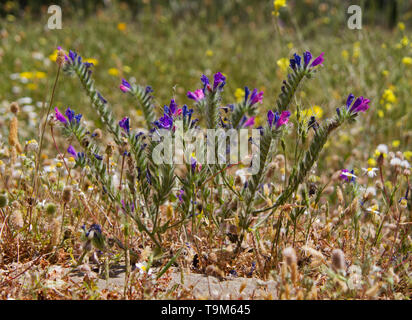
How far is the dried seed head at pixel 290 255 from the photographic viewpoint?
1.38 meters

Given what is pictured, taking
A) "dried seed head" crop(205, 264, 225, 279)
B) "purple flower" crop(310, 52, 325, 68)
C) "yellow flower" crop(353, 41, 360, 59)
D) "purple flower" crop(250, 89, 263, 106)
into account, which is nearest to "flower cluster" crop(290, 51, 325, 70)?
"purple flower" crop(310, 52, 325, 68)

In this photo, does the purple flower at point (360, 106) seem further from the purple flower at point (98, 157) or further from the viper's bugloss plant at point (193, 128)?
the purple flower at point (98, 157)

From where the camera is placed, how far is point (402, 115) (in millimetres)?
3904

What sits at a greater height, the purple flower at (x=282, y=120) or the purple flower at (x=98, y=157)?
the purple flower at (x=282, y=120)

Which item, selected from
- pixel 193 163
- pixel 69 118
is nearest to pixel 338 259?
pixel 193 163

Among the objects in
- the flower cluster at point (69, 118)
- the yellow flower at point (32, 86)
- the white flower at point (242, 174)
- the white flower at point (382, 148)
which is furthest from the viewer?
the yellow flower at point (32, 86)

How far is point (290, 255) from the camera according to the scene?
139 centimetres

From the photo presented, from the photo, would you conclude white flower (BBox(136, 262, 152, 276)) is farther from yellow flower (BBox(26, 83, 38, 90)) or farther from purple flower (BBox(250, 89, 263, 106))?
yellow flower (BBox(26, 83, 38, 90))

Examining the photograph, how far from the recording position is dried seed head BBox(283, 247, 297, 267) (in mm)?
1380

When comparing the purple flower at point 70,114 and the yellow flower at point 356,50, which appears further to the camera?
the yellow flower at point 356,50

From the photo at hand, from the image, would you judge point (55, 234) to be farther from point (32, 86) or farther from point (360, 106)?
point (32, 86)

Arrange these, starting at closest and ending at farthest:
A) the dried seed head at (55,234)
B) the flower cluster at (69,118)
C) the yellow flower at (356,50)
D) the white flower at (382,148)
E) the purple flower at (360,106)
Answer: the purple flower at (360,106) < the flower cluster at (69,118) < the dried seed head at (55,234) < the white flower at (382,148) < the yellow flower at (356,50)

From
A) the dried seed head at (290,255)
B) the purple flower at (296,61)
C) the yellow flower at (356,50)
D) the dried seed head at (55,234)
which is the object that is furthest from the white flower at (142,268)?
the yellow flower at (356,50)

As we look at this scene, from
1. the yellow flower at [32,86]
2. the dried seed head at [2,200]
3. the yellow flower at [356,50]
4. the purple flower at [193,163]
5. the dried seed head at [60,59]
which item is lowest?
the dried seed head at [2,200]
